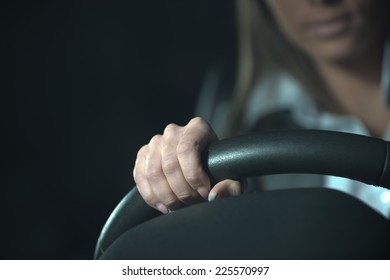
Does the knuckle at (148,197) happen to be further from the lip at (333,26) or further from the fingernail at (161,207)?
the lip at (333,26)

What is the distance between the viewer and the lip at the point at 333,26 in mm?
966

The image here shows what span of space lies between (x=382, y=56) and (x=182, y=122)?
32 cm

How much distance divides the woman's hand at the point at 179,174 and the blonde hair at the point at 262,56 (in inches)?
27.8

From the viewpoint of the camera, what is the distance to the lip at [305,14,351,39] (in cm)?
97

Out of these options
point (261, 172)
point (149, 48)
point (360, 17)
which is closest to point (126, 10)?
point (149, 48)

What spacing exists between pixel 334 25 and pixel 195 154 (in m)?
0.64

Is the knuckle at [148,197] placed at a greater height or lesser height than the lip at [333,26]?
lesser

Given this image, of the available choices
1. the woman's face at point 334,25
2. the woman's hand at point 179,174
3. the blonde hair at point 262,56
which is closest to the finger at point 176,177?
the woman's hand at point 179,174

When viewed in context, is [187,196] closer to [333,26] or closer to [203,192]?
[203,192]

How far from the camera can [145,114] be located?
1106mm

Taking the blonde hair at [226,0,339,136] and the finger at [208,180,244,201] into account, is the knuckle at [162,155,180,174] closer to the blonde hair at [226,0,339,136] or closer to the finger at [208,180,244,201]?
the finger at [208,180,244,201]

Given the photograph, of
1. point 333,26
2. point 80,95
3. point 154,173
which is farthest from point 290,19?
point 154,173

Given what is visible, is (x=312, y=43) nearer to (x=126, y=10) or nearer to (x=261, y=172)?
(x=126, y=10)

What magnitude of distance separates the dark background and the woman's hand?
2.18 ft
